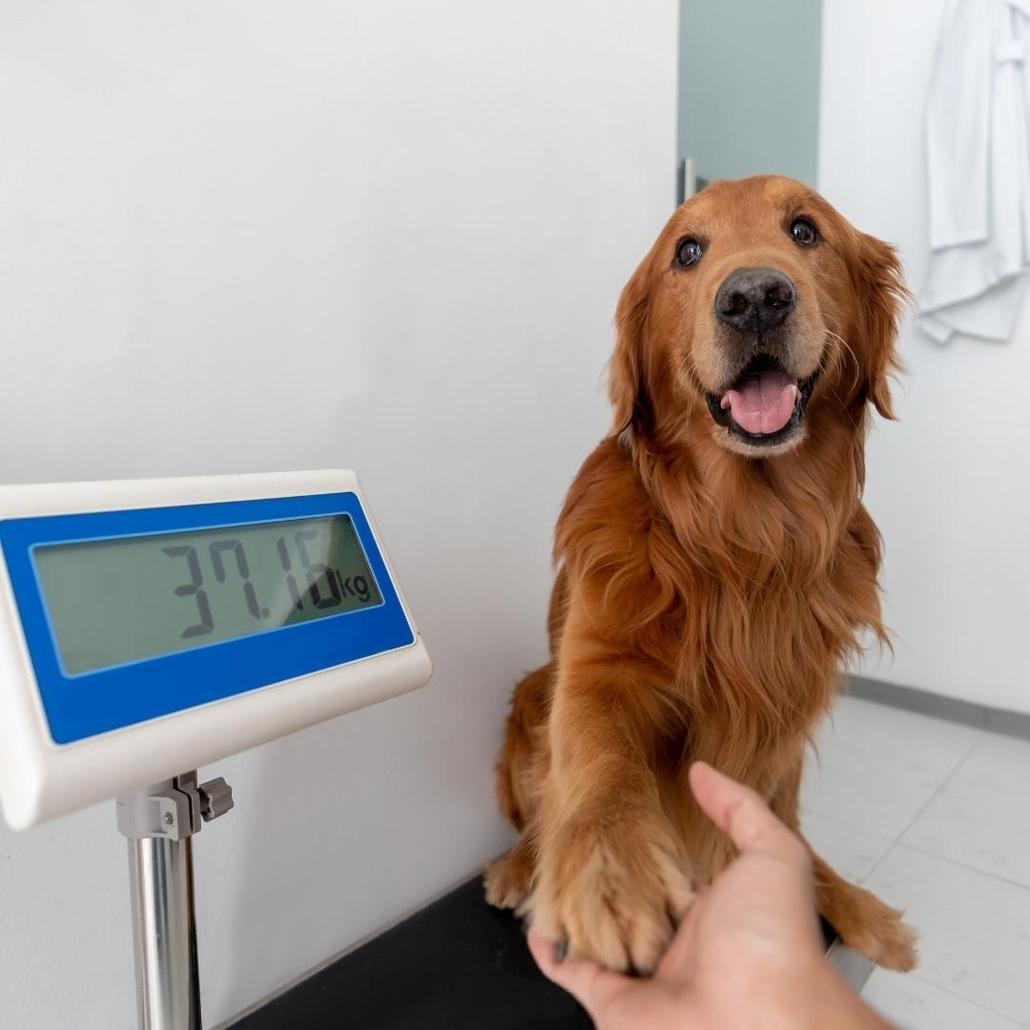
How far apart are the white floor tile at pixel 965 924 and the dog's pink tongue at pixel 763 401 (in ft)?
3.14

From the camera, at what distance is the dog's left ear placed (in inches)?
41.1

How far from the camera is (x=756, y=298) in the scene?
837 mm

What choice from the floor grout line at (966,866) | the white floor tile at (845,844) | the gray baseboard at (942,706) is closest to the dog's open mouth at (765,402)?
the white floor tile at (845,844)

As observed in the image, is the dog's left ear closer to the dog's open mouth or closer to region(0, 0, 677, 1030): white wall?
the dog's open mouth

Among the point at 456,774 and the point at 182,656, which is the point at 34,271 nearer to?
the point at 182,656

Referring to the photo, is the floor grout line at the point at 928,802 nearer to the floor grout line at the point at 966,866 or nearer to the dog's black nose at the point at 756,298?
the floor grout line at the point at 966,866

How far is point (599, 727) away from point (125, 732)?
0.48 meters

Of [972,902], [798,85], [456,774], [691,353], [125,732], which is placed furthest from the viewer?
[798,85]

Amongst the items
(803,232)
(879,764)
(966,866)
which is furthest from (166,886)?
(879,764)

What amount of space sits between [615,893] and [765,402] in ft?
1.99

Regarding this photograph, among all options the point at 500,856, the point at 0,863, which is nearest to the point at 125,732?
the point at 0,863

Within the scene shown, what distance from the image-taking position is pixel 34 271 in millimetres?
688

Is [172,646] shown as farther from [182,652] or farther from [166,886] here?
[166,886]

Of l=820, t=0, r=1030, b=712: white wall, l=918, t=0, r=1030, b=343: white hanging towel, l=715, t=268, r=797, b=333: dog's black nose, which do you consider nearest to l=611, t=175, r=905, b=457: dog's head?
l=715, t=268, r=797, b=333: dog's black nose
